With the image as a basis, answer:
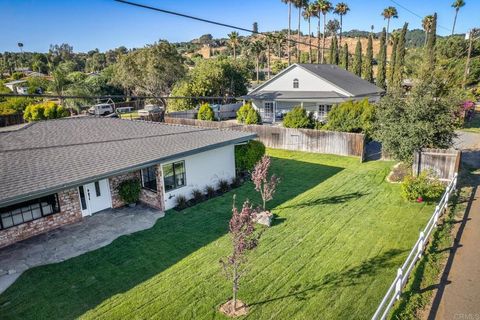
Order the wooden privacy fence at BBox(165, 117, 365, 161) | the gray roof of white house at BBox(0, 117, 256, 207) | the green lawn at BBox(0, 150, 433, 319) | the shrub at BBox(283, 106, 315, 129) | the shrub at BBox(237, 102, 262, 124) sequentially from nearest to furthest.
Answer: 1. the green lawn at BBox(0, 150, 433, 319)
2. the gray roof of white house at BBox(0, 117, 256, 207)
3. the wooden privacy fence at BBox(165, 117, 365, 161)
4. the shrub at BBox(283, 106, 315, 129)
5. the shrub at BBox(237, 102, 262, 124)

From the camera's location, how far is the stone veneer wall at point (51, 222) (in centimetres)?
1127

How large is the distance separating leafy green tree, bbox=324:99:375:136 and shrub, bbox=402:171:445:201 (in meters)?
8.50

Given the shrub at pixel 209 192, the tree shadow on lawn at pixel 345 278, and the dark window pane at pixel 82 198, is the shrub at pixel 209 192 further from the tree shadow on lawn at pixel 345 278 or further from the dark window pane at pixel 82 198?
the tree shadow on lawn at pixel 345 278

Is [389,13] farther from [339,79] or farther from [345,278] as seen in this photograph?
[345,278]

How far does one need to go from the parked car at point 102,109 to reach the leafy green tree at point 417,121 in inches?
1494

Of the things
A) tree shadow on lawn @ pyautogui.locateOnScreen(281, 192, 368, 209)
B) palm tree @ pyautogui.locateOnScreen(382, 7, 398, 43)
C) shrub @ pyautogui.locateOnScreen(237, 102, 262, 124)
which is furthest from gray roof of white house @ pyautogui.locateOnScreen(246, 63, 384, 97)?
palm tree @ pyautogui.locateOnScreen(382, 7, 398, 43)

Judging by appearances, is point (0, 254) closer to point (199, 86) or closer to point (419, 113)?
point (419, 113)

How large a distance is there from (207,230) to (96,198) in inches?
212

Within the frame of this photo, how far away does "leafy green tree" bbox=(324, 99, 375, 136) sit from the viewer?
2219 centimetres

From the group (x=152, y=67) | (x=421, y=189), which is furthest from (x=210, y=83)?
(x=421, y=189)

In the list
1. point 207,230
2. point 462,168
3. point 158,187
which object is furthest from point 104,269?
point 462,168

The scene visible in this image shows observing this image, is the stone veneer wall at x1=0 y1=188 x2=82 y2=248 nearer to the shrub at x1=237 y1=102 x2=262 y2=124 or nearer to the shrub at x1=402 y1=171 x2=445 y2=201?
the shrub at x1=402 y1=171 x2=445 y2=201

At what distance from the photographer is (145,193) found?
1459cm

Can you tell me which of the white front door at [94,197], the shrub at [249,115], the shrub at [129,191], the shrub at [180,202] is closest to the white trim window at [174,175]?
the shrub at [180,202]
